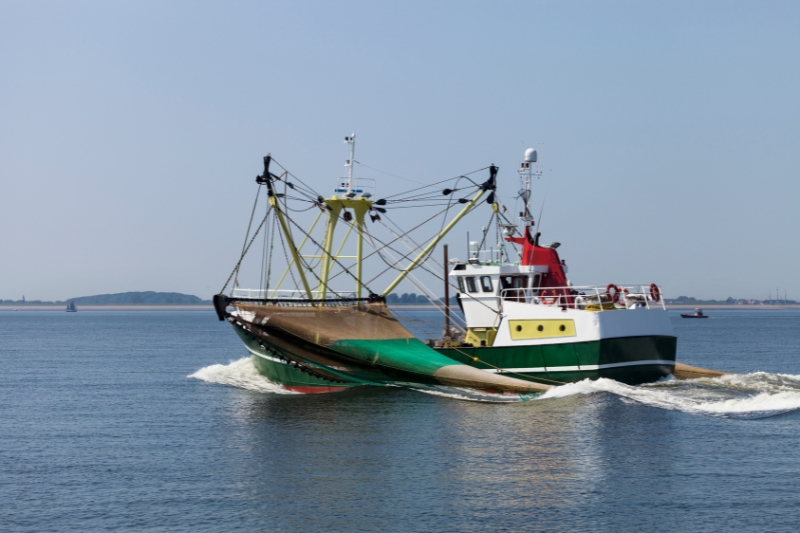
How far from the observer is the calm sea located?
1838 centimetres

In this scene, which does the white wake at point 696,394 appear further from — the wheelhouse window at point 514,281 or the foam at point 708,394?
the wheelhouse window at point 514,281

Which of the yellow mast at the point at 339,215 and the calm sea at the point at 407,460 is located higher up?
the yellow mast at the point at 339,215

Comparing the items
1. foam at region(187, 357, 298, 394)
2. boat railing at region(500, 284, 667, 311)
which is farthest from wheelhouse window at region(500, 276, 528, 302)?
foam at region(187, 357, 298, 394)

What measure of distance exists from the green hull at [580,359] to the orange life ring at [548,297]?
2.39m

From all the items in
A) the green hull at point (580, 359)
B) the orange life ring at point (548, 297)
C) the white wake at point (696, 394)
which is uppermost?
the orange life ring at point (548, 297)

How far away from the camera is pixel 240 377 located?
45.7 metres

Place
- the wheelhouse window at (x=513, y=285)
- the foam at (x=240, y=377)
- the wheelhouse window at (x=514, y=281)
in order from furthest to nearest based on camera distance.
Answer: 1. the foam at (x=240, y=377)
2. the wheelhouse window at (x=514, y=281)
3. the wheelhouse window at (x=513, y=285)

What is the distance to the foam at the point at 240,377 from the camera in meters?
39.5

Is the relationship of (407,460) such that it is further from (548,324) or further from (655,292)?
(655,292)

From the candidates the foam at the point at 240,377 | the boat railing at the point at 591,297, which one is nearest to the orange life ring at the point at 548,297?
the boat railing at the point at 591,297

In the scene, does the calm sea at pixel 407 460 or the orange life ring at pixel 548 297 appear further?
the orange life ring at pixel 548 297

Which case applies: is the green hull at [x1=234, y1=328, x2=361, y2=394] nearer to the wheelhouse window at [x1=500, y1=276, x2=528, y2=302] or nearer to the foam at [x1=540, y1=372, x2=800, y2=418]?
the wheelhouse window at [x1=500, y1=276, x2=528, y2=302]

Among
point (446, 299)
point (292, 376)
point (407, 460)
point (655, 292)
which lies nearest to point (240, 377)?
point (292, 376)

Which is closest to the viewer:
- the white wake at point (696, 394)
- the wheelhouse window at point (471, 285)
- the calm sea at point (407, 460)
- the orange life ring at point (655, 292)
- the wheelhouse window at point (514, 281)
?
the calm sea at point (407, 460)
